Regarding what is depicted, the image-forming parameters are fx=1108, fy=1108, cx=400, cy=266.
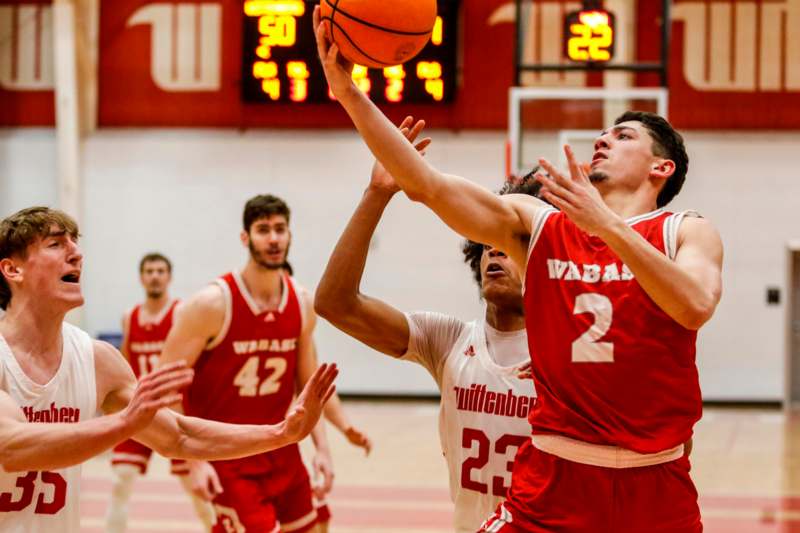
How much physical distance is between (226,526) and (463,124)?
10969 mm

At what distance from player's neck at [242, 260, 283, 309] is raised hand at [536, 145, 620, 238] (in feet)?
11.3

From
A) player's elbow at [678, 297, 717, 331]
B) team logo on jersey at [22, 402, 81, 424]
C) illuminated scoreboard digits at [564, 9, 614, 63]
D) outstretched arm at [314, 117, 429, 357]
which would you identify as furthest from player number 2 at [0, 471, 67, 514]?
illuminated scoreboard digits at [564, 9, 614, 63]

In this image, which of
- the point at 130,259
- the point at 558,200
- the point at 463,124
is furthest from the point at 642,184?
the point at 130,259

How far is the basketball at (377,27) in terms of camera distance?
312 centimetres

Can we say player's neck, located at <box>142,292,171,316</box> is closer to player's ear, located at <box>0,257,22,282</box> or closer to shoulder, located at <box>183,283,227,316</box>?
shoulder, located at <box>183,283,227,316</box>

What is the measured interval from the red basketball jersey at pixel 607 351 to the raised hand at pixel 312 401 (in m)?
0.80

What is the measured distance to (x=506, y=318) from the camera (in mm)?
4074

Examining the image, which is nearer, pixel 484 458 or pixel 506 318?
pixel 484 458

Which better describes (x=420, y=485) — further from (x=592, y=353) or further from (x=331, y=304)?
(x=592, y=353)

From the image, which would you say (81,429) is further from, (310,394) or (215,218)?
(215,218)

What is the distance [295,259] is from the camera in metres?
16.1

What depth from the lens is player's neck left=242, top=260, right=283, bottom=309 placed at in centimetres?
617

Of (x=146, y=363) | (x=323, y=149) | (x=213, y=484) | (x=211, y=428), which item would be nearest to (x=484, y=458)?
(x=211, y=428)

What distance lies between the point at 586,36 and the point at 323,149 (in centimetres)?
598
